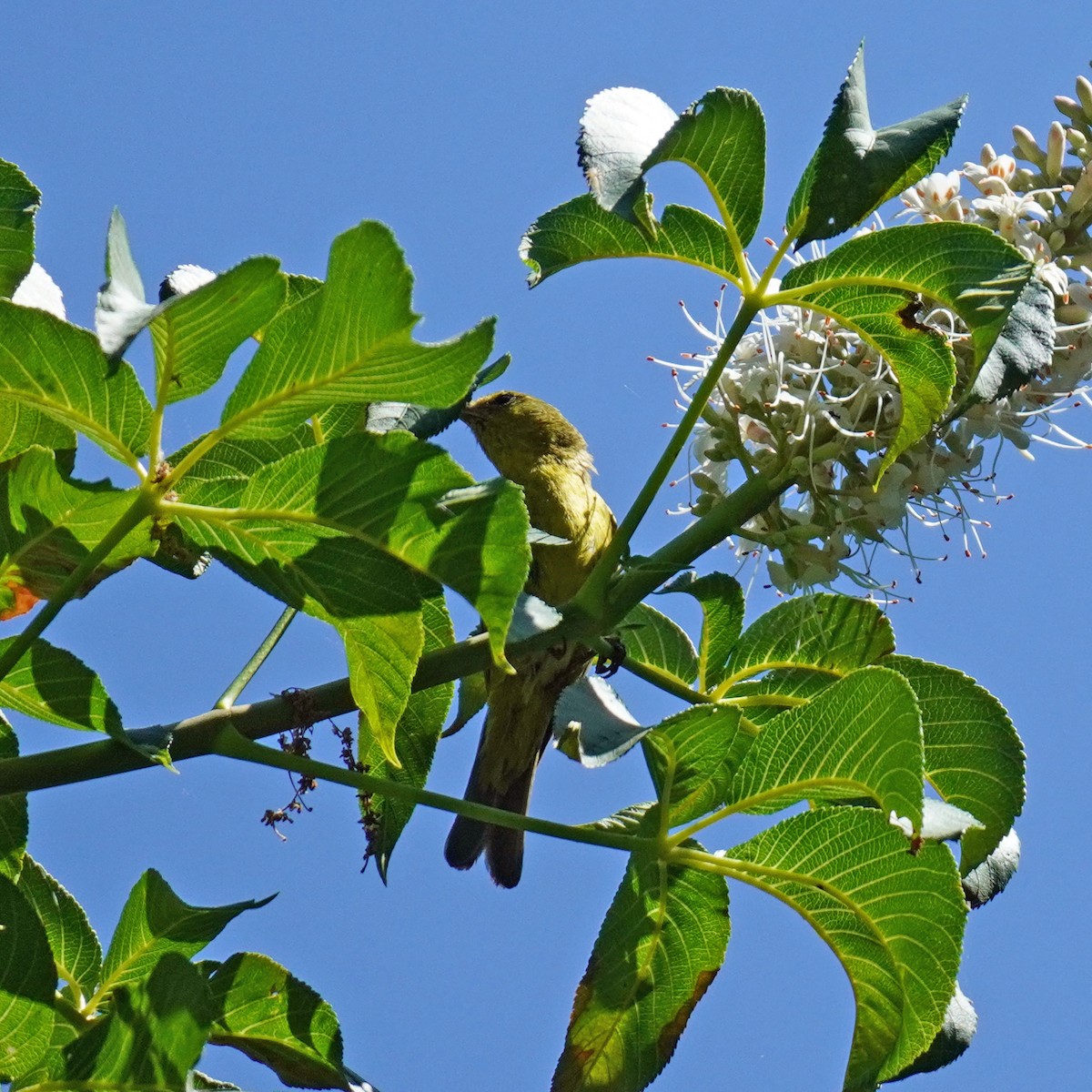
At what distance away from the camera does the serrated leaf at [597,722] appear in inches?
71.7

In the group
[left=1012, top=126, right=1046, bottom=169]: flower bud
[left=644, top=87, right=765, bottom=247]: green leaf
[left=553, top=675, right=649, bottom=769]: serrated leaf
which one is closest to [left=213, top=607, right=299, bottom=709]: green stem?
[left=553, top=675, right=649, bottom=769]: serrated leaf

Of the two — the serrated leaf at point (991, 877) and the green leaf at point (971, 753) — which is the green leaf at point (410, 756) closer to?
the green leaf at point (971, 753)

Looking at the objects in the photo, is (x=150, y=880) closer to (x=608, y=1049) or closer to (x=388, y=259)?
(x=608, y=1049)

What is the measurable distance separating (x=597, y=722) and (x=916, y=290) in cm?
76

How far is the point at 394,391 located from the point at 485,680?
1294 mm

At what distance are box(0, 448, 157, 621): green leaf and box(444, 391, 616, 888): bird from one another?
174cm

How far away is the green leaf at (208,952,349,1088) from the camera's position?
6.83 ft

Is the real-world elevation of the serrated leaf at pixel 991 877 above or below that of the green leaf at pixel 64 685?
above

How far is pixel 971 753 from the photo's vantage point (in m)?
2.14

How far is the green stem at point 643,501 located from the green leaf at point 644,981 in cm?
45

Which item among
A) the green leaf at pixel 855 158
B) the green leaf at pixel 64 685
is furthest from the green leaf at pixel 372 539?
the green leaf at pixel 855 158

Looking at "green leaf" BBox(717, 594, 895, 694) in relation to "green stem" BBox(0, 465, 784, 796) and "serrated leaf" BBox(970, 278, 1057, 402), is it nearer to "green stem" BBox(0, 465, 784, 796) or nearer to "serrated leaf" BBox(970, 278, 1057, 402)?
"green stem" BBox(0, 465, 784, 796)

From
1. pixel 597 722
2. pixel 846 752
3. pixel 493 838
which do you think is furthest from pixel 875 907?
pixel 493 838

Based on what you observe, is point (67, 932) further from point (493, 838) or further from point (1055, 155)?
point (1055, 155)
